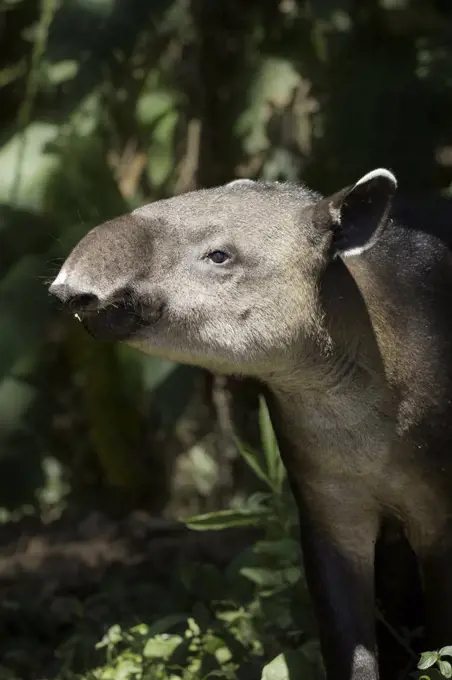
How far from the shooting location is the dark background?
676 centimetres

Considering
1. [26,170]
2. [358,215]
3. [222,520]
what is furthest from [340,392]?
[26,170]

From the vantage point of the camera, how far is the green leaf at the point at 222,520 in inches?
216

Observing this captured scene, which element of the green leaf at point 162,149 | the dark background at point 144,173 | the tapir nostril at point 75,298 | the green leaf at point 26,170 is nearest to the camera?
the tapir nostril at point 75,298

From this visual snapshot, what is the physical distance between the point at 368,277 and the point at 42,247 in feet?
10.5

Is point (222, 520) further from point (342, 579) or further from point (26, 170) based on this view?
point (26, 170)

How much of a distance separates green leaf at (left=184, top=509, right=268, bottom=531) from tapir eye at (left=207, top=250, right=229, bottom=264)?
1.57 meters

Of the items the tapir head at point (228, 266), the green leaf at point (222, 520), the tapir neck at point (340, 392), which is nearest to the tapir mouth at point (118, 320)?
the tapir head at point (228, 266)

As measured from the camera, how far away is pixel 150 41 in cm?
768

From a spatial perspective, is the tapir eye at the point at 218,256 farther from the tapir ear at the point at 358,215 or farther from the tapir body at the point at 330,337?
the tapir ear at the point at 358,215

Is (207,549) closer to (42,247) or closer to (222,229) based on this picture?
(42,247)

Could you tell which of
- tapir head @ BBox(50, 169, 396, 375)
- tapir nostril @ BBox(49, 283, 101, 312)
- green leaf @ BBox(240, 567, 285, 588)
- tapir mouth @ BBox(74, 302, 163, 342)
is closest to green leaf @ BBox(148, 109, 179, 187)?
green leaf @ BBox(240, 567, 285, 588)

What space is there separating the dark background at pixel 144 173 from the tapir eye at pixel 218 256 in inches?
85.7

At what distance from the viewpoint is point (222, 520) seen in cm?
554

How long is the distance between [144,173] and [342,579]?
3.99 meters
